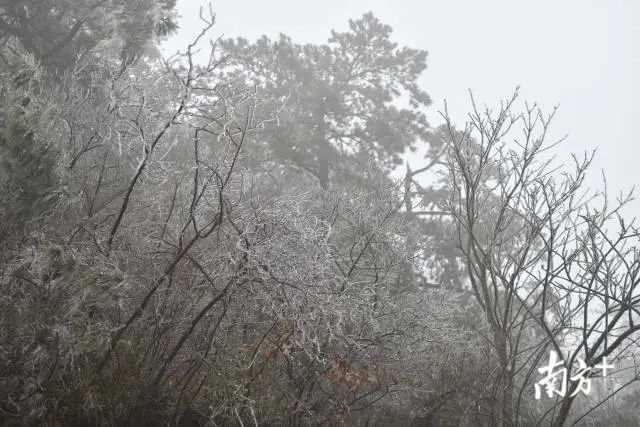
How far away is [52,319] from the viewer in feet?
13.4

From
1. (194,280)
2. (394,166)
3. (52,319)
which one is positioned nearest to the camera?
(52,319)

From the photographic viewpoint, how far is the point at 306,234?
15.7 ft

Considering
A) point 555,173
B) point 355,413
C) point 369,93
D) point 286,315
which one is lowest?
point 355,413

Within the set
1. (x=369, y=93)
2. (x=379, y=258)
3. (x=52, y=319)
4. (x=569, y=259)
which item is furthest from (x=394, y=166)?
(x=52, y=319)

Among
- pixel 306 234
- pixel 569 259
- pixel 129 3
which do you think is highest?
pixel 129 3

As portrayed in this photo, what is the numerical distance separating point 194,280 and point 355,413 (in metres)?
3.23

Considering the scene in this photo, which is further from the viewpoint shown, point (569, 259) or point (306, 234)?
point (569, 259)

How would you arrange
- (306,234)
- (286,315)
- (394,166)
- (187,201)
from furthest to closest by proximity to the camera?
1. (394,166)
2. (187,201)
3. (286,315)
4. (306,234)

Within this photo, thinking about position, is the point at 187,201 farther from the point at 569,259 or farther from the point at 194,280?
the point at 569,259

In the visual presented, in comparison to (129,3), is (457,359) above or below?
below

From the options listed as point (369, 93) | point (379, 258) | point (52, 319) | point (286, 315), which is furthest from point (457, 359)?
point (369, 93)

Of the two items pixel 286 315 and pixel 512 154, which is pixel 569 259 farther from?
pixel 286 315

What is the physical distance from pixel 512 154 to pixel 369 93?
11.0m

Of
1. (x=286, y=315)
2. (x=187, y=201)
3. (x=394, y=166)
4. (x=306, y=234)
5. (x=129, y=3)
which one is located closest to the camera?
(x=306, y=234)
